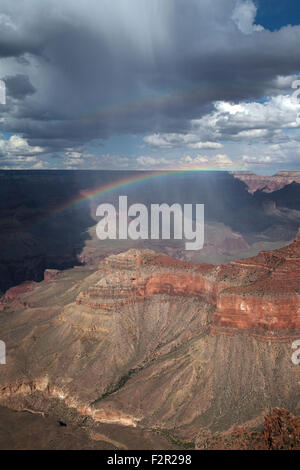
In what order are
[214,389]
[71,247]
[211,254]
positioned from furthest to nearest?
[71,247]
[211,254]
[214,389]

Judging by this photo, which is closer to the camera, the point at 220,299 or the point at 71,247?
the point at 220,299

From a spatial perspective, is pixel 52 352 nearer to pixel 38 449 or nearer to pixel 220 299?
pixel 38 449

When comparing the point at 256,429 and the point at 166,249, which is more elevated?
the point at 166,249

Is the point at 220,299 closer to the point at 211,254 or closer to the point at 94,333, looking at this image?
the point at 94,333

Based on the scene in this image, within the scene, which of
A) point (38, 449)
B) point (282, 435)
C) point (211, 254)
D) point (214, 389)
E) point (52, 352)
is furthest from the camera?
point (211, 254)

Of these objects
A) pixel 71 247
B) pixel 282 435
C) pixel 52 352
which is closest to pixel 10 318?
pixel 52 352

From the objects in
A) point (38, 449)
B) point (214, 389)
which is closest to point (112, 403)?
point (38, 449)
